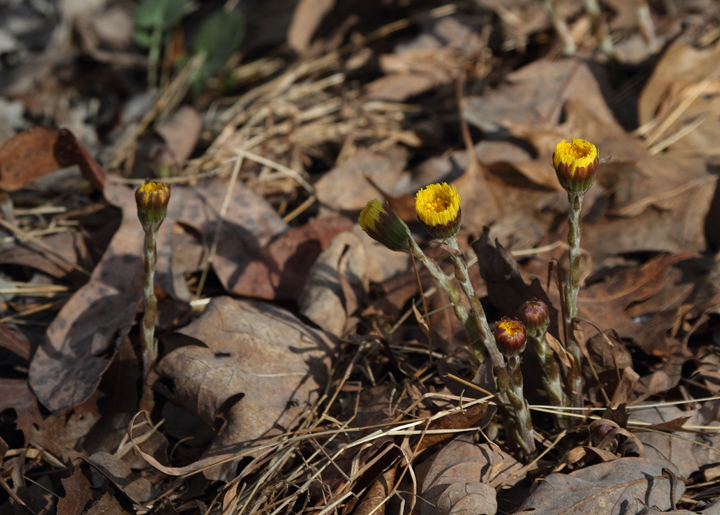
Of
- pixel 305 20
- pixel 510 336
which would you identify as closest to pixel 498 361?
pixel 510 336

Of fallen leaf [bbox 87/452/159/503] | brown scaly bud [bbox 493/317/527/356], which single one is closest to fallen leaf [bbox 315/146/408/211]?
brown scaly bud [bbox 493/317/527/356]

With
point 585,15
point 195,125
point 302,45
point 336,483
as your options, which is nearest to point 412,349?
point 336,483

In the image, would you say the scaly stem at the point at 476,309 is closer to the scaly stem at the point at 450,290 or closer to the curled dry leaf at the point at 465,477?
the scaly stem at the point at 450,290

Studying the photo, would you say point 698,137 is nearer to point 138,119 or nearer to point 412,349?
point 412,349

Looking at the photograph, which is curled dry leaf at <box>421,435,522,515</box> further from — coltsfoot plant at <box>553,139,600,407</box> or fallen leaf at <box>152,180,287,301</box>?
fallen leaf at <box>152,180,287,301</box>

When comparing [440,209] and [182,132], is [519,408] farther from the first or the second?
[182,132]

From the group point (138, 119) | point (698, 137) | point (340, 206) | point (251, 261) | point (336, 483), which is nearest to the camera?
point (336, 483)
